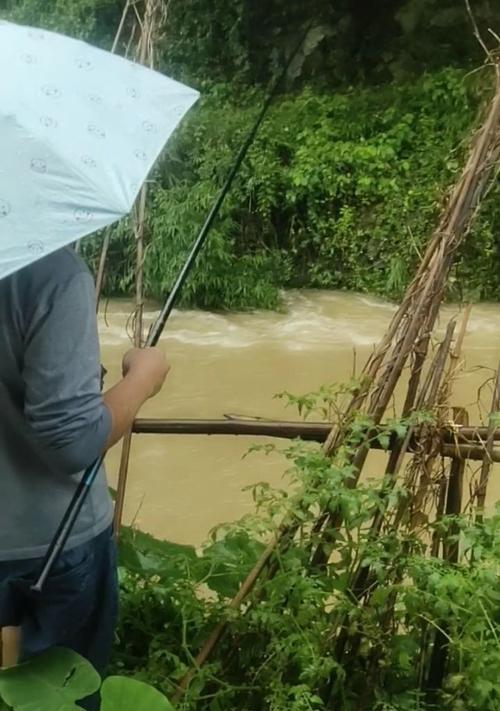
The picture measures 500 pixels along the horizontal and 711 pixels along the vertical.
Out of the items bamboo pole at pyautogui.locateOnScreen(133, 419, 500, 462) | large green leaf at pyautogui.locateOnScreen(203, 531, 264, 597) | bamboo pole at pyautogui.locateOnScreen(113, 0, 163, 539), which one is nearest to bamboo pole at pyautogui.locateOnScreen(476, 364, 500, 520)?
bamboo pole at pyautogui.locateOnScreen(133, 419, 500, 462)

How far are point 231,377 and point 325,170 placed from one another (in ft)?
7.77

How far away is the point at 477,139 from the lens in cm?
136

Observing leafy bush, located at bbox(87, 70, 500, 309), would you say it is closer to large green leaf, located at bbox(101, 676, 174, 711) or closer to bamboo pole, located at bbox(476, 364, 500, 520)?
bamboo pole, located at bbox(476, 364, 500, 520)

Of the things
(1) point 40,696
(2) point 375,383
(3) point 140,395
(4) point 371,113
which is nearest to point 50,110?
(3) point 140,395

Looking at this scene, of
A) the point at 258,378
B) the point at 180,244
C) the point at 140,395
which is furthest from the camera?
the point at 180,244

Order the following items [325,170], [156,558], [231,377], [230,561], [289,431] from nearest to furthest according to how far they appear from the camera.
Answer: [289,431] < [230,561] < [156,558] < [231,377] < [325,170]

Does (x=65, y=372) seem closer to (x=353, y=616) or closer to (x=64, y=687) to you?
(x=64, y=687)

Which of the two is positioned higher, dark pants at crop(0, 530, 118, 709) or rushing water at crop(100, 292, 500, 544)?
dark pants at crop(0, 530, 118, 709)

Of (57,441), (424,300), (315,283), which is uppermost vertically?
(424,300)

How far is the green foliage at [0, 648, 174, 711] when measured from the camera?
46.0 inches

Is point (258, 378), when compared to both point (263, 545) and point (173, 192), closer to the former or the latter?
point (173, 192)

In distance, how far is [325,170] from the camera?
726 cm

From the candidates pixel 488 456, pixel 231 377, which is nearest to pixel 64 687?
pixel 488 456

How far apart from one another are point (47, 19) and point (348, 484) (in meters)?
8.50
